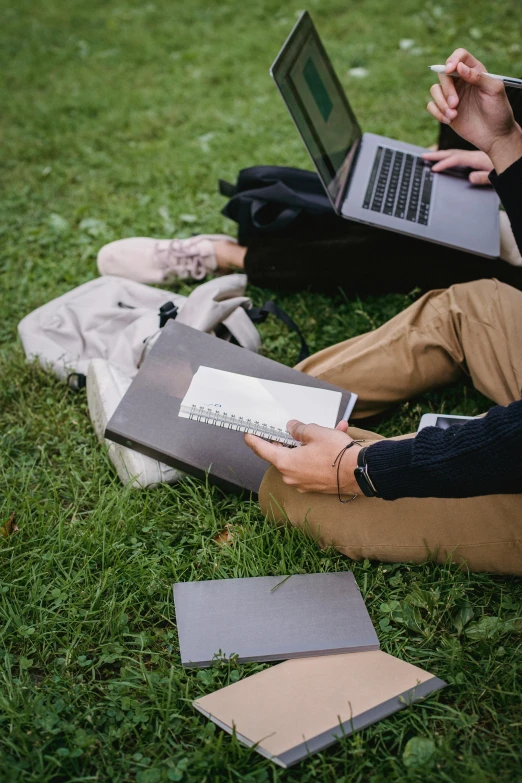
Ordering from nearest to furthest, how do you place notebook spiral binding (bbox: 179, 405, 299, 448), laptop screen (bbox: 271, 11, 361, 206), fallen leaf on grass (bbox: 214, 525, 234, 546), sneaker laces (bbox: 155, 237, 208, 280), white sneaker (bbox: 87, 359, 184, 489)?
notebook spiral binding (bbox: 179, 405, 299, 448) → fallen leaf on grass (bbox: 214, 525, 234, 546) → white sneaker (bbox: 87, 359, 184, 489) → laptop screen (bbox: 271, 11, 361, 206) → sneaker laces (bbox: 155, 237, 208, 280)

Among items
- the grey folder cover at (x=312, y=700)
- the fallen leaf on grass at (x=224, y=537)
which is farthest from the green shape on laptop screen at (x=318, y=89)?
the grey folder cover at (x=312, y=700)

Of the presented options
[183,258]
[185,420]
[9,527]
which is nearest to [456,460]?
[185,420]

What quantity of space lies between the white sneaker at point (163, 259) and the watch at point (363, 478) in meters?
1.79

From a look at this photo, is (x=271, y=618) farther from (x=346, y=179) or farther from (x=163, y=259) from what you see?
(x=163, y=259)

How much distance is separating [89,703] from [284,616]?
55 cm

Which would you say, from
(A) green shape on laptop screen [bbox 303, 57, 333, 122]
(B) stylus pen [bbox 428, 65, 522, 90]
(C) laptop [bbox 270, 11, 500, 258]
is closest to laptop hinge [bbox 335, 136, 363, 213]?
(C) laptop [bbox 270, 11, 500, 258]

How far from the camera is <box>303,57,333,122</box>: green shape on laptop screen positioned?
2.74 metres

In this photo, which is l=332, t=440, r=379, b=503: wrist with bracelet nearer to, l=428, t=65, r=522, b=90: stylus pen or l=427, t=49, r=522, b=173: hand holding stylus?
l=427, t=49, r=522, b=173: hand holding stylus

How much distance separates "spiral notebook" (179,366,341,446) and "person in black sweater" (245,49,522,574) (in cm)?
7

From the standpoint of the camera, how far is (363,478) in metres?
1.77

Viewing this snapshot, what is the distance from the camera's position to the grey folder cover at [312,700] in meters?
1.61

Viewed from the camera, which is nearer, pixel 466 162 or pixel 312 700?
pixel 312 700

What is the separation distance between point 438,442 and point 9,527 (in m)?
1.38

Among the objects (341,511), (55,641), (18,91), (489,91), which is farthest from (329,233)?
(18,91)
